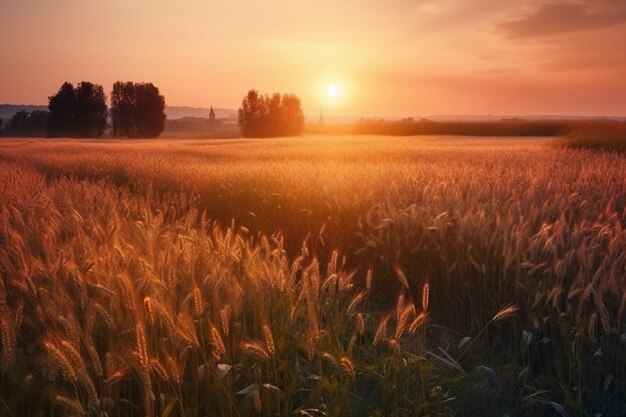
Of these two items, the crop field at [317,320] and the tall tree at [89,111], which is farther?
the tall tree at [89,111]

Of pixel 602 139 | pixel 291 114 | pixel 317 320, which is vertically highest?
pixel 291 114

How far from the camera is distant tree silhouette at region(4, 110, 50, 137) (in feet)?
245

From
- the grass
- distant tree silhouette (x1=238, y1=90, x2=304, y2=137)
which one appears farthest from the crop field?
distant tree silhouette (x1=238, y1=90, x2=304, y2=137)

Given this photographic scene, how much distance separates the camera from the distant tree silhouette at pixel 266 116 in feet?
211

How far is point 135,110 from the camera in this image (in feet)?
208

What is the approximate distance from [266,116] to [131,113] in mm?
14576

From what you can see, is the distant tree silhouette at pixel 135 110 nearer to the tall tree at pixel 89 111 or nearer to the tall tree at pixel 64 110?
the tall tree at pixel 89 111

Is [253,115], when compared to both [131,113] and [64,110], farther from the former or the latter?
[64,110]

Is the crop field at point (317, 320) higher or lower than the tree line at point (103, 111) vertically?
lower

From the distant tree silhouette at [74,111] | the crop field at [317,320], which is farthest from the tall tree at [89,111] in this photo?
the crop field at [317,320]

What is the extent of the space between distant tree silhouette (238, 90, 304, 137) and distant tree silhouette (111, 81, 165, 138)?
9.44 metres

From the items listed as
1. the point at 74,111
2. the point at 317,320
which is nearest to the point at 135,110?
the point at 74,111

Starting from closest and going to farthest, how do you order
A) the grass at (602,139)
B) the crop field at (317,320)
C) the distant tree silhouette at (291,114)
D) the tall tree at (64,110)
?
1. the crop field at (317,320)
2. the grass at (602,139)
3. the tall tree at (64,110)
4. the distant tree silhouette at (291,114)

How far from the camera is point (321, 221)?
26.4 ft
